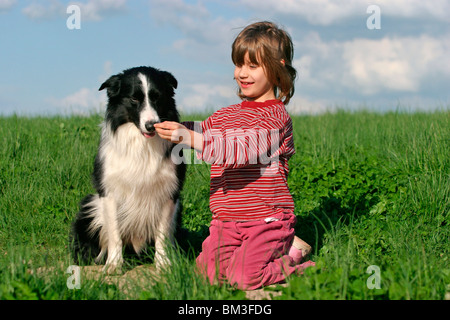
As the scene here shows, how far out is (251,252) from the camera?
329 cm

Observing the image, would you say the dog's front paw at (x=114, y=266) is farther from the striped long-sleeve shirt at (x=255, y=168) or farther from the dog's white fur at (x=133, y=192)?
the striped long-sleeve shirt at (x=255, y=168)

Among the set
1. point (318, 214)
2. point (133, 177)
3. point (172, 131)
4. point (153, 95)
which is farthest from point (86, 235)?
point (318, 214)

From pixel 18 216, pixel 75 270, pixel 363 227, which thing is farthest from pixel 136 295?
pixel 18 216

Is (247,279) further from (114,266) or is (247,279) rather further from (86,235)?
(86,235)

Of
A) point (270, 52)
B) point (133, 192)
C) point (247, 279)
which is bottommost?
point (247, 279)

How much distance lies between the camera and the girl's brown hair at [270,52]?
3.35 meters

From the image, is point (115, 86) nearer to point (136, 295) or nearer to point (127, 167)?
point (127, 167)

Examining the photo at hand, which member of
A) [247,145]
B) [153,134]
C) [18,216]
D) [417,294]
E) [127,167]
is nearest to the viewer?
[417,294]

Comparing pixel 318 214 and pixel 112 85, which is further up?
pixel 112 85

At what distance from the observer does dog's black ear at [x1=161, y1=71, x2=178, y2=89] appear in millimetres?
3535

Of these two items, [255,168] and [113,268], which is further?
[113,268]

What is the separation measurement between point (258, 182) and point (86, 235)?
1563 millimetres

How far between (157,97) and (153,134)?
10.5 inches

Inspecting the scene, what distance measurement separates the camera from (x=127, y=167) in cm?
356
